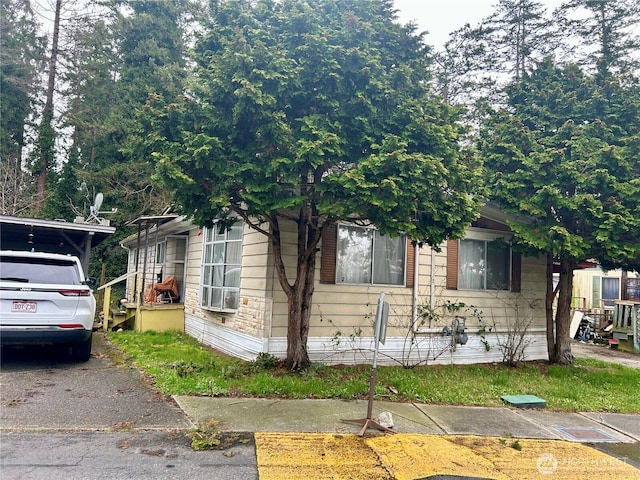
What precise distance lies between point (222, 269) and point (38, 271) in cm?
347

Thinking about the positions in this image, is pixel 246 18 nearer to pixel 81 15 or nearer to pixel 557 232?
pixel 557 232

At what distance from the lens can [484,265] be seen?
9.85m

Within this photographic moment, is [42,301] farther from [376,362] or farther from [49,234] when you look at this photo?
[49,234]

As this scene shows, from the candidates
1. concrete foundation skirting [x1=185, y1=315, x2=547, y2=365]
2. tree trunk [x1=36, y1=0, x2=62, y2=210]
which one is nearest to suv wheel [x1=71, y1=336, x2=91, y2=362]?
concrete foundation skirting [x1=185, y1=315, x2=547, y2=365]

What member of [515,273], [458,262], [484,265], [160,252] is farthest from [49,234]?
[515,273]

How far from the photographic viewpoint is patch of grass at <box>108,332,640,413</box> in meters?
6.21

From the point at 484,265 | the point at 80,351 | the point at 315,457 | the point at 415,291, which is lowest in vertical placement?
the point at 315,457

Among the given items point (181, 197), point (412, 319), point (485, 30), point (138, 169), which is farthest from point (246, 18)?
point (138, 169)

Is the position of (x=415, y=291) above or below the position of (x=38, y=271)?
below

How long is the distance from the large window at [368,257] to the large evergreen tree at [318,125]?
5.22 ft

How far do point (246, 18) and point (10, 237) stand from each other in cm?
940

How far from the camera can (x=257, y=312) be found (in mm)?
7812

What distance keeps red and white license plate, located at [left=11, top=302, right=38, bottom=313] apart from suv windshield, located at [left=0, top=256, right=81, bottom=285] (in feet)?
1.08

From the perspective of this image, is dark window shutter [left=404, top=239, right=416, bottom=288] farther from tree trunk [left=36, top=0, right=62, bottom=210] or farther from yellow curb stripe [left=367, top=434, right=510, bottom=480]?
tree trunk [left=36, top=0, right=62, bottom=210]
